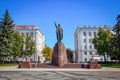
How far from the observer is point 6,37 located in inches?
1938

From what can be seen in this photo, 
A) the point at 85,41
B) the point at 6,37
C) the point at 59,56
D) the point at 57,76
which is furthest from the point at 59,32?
the point at 85,41

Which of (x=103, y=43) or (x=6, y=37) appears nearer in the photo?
(x=6, y=37)

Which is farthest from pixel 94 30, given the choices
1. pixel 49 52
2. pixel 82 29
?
pixel 49 52

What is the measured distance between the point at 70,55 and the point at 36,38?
34285 millimetres

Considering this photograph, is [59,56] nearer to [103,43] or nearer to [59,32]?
[59,32]

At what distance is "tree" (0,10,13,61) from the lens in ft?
155

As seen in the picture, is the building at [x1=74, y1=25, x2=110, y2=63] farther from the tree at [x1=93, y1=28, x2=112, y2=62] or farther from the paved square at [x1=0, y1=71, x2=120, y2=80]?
the paved square at [x1=0, y1=71, x2=120, y2=80]

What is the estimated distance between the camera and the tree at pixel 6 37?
4710 cm

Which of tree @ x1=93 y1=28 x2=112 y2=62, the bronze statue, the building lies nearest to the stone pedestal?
the bronze statue

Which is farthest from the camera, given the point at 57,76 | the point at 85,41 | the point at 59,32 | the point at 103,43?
the point at 85,41

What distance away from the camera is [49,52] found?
99.7 m

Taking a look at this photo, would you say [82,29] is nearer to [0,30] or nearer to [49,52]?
[49,52]

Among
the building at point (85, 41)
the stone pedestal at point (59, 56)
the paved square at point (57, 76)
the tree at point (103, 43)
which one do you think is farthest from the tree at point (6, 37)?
the building at point (85, 41)

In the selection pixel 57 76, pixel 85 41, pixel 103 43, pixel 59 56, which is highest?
pixel 85 41
